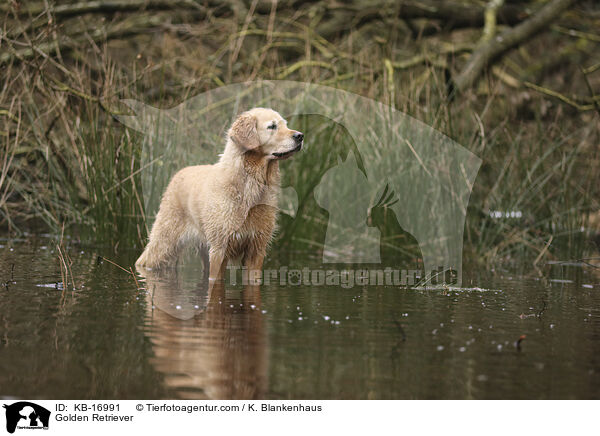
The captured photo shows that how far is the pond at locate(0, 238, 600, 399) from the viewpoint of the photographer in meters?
3.10

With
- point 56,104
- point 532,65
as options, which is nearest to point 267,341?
point 56,104

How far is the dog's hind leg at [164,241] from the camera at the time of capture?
6.34 metres

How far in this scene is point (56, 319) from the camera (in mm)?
4227

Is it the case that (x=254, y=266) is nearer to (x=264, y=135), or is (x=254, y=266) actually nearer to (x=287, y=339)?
(x=264, y=135)

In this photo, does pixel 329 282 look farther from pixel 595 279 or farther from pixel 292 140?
pixel 595 279

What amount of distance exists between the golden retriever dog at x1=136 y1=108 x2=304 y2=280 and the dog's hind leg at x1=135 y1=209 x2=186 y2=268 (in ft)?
0.99

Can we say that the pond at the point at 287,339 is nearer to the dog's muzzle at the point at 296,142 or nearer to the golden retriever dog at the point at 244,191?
the golden retriever dog at the point at 244,191

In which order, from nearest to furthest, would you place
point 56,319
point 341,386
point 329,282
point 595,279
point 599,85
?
point 341,386
point 56,319
point 329,282
point 595,279
point 599,85

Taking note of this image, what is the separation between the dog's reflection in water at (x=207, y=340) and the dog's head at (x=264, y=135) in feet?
3.22

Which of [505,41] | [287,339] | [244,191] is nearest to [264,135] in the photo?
[244,191]

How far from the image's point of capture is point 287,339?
3895 millimetres

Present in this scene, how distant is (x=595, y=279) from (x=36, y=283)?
14.4 feet
